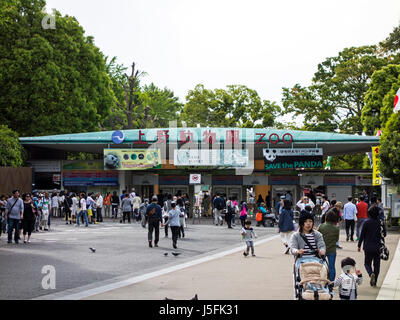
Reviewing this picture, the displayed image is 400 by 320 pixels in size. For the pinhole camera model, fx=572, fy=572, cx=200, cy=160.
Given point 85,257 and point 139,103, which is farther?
point 139,103

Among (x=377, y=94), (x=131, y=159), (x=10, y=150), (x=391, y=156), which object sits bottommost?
(x=391, y=156)

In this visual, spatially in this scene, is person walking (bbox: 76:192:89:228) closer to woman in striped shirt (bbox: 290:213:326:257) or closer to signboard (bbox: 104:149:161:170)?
signboard (bbox: 104:149:161:170)

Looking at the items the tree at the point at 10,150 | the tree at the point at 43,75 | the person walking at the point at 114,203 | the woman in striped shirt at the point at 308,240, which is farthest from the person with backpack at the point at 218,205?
the woman in striped shirt at the point at 308,240

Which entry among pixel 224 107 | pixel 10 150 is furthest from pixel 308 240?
pixel 224 107

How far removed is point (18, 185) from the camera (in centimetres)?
3316

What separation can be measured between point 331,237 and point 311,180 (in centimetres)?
2997

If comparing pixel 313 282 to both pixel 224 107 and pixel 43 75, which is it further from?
pixel 224 107

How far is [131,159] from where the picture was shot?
3853cm

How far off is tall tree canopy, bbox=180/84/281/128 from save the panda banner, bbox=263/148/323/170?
3174 cm

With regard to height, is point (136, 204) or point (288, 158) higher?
point (288, 158)

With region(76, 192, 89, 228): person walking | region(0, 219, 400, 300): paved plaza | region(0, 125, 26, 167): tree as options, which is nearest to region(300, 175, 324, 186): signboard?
region(76, 192, 89, 228): person walking

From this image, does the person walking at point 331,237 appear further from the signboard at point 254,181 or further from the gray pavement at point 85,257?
the signboard at point 254,181

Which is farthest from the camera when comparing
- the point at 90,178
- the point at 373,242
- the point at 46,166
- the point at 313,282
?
the point at 46,166
